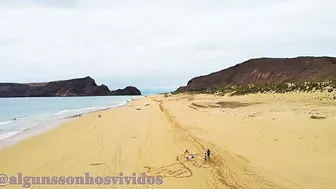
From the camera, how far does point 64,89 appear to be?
190 metres

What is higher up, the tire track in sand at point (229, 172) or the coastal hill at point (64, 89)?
the coastal hill at point (64, 89)

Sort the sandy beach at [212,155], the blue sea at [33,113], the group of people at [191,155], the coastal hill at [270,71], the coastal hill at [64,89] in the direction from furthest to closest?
the coastal hill at [64,89]
the coastal hill at [270,71]
the blue sea at [33,113]
the group of people at [191,155]
the sandy beach at [212,155]

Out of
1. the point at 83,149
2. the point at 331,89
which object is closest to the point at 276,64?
the point at 331,89

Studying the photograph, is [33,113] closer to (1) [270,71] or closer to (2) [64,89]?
(1) [270,71]

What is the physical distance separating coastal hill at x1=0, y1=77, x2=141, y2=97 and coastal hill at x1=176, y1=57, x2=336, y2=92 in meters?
98.4

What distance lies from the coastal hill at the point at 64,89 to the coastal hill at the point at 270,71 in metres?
98.4

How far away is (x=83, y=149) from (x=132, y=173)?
4.10m

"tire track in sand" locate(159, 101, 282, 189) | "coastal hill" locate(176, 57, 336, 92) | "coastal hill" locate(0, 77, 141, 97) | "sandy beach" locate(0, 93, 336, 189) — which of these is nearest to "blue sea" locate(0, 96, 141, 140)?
"sandy beach" locate(0, 93, 336, 189)

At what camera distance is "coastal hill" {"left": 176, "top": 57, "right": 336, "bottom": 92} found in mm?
61638

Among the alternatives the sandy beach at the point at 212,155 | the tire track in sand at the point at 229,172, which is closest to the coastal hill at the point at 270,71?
the sandy beach at the point at 212,155

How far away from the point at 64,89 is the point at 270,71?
148205 mm

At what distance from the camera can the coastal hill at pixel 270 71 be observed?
61.6 metres

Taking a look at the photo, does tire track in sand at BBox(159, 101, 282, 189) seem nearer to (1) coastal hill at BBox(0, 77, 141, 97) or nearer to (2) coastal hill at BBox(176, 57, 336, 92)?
(2) coastal hill at BBox(176, 57, 336, 92)

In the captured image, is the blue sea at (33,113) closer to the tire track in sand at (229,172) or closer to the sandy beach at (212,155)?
the sandy beach at (212,155)
